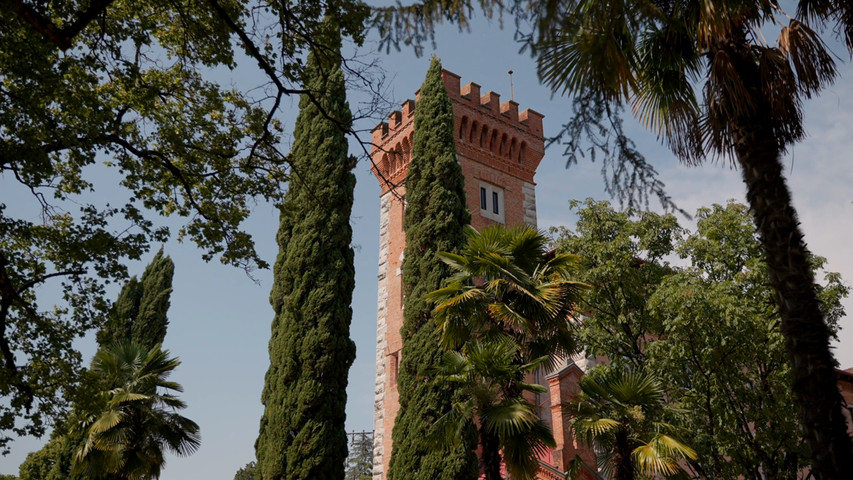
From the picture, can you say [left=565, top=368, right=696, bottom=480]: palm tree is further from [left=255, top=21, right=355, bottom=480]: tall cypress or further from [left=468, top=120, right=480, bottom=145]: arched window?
[left=468, top=120, right=480, bottom=145]: arched window

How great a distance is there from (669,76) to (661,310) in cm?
1008

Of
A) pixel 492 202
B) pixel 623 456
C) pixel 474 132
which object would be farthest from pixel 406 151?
pixel 623 456

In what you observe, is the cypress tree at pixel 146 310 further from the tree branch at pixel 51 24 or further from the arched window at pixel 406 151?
the tree branch at pixel 51 24

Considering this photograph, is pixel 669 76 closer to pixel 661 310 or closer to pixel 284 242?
pixel 661 310

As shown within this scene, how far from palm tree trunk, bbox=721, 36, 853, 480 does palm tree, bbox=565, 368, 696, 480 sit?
24.6 ft

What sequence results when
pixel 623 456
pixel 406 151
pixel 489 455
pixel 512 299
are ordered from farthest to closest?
pixel 406 151, pixel 512 299, pixel 623 456, pixel 489 455

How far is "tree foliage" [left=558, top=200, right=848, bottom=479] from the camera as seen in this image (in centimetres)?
1577

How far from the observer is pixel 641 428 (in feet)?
43.2

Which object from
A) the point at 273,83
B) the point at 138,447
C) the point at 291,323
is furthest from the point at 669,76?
the point at 138,447

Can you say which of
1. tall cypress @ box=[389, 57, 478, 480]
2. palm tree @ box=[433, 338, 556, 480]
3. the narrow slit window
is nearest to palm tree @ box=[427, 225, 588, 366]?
palm tree @ box=[433, 338, 556, 480]

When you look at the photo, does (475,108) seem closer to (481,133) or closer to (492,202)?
(481,133)

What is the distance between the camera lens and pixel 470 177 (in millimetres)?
29953

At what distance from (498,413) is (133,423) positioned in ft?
36.7

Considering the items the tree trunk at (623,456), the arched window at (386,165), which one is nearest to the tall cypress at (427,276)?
the tree trunk at (623,456)
